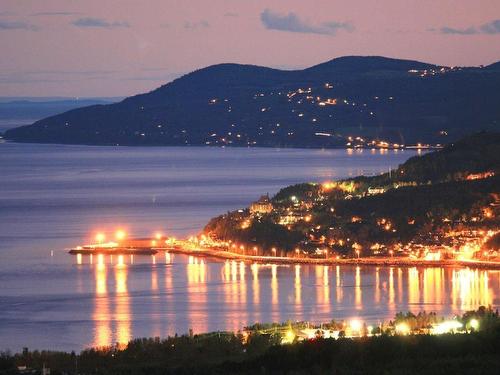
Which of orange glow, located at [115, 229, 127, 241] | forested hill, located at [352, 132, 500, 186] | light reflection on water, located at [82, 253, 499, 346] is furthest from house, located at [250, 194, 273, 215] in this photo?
light reflection on water, located at [82, 253, 499, 346]

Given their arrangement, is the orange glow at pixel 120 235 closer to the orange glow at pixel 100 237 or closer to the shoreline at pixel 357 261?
the orange glow at pixel 100 237

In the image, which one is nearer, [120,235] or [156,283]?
[156,283]

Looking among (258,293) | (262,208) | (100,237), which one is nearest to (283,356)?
(258,293)

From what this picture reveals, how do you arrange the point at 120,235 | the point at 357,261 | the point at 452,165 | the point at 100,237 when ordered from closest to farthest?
1. the point at 357,261
2. the point at 100,237
3. the point at 120,235
4. the point at 452,165

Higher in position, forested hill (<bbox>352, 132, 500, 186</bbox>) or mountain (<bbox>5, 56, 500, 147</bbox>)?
mountain (<bbox>5, 56, 500, 147</bbox>)

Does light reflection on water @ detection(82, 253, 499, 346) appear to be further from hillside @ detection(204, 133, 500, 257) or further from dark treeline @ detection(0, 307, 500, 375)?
dark treeline @ detection(0, 307, 500, 375)

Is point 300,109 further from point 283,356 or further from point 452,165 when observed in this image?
point 283,356

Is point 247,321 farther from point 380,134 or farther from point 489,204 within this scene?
point 380,134

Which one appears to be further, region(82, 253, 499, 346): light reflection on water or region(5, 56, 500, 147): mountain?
region(5, 56, 500, 147): mountain
